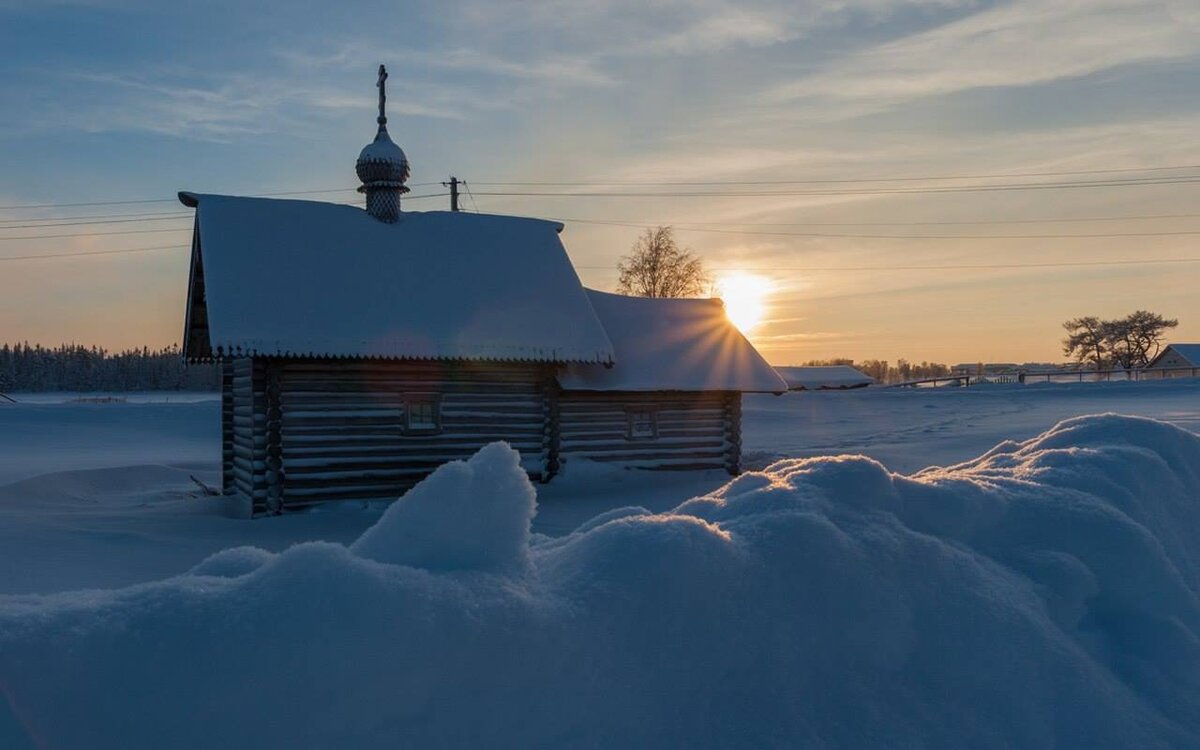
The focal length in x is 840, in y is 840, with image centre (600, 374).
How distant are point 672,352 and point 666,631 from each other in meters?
16.0

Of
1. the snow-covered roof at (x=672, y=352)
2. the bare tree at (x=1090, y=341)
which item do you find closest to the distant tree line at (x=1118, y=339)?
the bare tree at (x=1090, y=341)

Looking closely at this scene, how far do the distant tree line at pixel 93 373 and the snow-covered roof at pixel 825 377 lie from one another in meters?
68.6

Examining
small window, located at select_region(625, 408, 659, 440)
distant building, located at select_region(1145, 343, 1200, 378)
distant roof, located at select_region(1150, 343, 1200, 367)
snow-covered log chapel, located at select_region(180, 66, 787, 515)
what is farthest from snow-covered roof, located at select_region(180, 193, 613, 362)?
distant roof, located at select_region(1150, 343, 1200, 367)

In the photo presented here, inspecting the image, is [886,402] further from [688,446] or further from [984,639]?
[984,639]

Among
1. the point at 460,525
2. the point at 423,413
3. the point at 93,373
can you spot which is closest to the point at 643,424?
the point at 423,413

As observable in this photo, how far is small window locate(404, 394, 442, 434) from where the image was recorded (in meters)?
14.5

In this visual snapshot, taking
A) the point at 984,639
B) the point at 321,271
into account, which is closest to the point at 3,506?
the point at 321,271

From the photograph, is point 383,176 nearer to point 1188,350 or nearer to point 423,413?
point 423,413

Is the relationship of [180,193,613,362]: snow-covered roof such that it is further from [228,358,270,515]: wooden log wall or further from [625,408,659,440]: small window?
[625,408,659,440]: small window

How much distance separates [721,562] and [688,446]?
604 inches

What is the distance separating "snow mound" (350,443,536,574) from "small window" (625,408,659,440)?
14.6 m

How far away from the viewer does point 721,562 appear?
2398 mm

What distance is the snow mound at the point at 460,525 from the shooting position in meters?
2.34

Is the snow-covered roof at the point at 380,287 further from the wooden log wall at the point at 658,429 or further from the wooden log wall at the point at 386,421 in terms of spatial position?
the wooden log wall at the point at 658,429
